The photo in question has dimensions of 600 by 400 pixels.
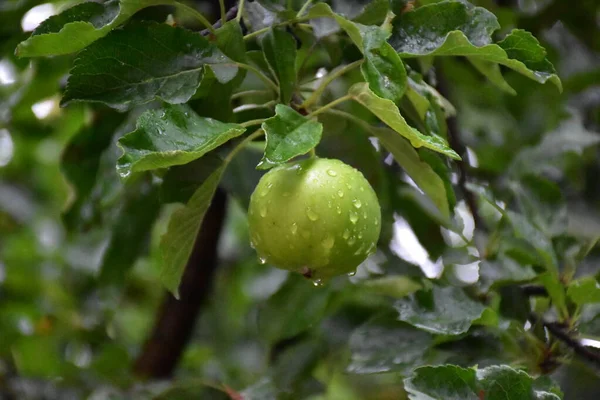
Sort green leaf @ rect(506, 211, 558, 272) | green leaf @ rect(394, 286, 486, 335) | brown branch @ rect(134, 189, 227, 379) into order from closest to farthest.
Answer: green leaf @ rect(394, 286, 486, 335) → green leaf @ rect(506, 211, 558, 272) → brown branch @ rect(134, 189, 227, 379)

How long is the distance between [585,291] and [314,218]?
399 millimetres

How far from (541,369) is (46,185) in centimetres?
177

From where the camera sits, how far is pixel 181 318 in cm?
159

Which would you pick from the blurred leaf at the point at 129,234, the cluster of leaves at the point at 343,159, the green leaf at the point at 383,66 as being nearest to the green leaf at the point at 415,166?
the cluster of leaves at the point at 343,159

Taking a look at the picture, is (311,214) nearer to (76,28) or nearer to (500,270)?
(76,28)

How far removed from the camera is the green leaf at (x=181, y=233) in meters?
0.82

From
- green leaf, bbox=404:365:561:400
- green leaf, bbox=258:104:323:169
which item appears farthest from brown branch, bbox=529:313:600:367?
green leaf, bbox=258:104:323:169

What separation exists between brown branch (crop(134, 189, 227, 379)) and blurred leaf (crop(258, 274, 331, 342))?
13.8 inches

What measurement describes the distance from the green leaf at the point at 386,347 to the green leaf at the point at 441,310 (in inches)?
2.7

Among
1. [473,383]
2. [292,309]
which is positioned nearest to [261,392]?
[292,309]

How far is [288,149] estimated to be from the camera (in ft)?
2.17

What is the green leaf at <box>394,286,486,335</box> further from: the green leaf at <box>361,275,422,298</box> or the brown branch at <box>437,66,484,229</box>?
the brown branch at <box>437,66,484,229</box>

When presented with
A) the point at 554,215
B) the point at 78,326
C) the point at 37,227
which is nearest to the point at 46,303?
the point at 78,326

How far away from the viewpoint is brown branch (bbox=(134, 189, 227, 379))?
1572mm
